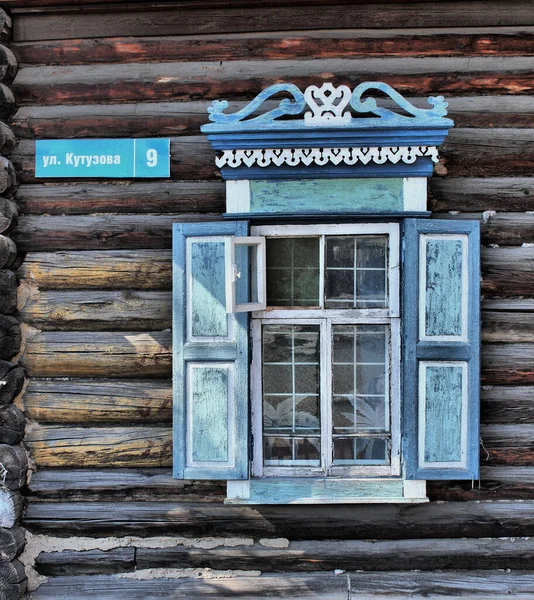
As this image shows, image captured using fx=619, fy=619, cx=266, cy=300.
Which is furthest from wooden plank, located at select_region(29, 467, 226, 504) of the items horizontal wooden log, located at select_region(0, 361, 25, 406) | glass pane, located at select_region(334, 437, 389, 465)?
glass pane, located at select_region(334, 437, 389, 465)

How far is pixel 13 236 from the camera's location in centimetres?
363

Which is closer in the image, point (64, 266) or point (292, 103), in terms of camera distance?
point (292, 103)

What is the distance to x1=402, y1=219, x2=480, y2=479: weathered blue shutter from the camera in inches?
132

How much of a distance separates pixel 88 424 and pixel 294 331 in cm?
132

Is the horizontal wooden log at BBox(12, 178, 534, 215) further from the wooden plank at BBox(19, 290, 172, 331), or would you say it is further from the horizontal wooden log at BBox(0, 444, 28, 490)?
the horizontal wooden log at BBox(0, 444, 28, 490)

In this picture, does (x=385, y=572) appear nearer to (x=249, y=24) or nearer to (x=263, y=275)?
(x=263, y=275)

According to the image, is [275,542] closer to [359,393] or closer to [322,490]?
[322,490]

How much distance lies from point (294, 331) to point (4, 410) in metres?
1.71

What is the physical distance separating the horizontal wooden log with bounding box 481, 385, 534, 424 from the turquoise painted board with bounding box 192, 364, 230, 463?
4.82ft

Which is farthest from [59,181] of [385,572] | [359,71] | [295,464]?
[385,572]

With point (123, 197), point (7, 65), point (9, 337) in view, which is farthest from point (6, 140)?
point (9, 337)

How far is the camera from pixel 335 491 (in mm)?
3398

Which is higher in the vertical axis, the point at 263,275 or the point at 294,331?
the point at 263,275

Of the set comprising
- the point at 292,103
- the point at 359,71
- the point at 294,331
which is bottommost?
the point at 294,331
